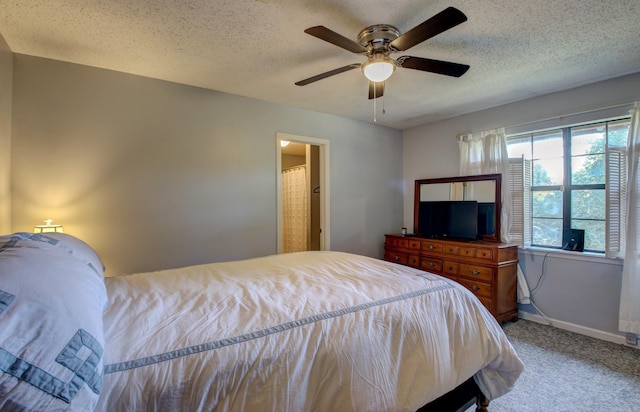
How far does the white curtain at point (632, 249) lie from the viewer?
2498 millimetres

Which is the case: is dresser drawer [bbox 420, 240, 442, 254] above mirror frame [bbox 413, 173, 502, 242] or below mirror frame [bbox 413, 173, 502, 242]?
below

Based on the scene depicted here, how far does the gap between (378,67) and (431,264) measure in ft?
8.48

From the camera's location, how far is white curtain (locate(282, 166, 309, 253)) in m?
4.86

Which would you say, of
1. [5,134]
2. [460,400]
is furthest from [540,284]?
[5,134]

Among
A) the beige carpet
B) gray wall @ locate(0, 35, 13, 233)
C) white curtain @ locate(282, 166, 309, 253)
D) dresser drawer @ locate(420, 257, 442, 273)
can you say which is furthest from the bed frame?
white curtain @ locate(282, 166, 309, 253)

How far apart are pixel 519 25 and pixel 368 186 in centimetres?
257

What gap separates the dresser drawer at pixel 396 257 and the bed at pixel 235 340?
2.15 m

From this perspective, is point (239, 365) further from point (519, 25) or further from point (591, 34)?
point (591, 34)

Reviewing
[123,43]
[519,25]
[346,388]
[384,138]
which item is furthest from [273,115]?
[346,388]

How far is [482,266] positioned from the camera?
308 centimetres

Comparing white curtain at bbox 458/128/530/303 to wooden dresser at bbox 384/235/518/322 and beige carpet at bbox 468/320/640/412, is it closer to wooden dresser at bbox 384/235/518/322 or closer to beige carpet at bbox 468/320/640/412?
wooden dresser at bbox 384/235/518/322

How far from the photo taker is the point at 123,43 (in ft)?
6.86

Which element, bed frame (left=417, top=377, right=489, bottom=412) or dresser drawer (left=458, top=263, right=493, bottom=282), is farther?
dresser drawer (left=458, top=263, right=493, bottom=282)

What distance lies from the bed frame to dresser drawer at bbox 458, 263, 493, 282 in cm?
166
